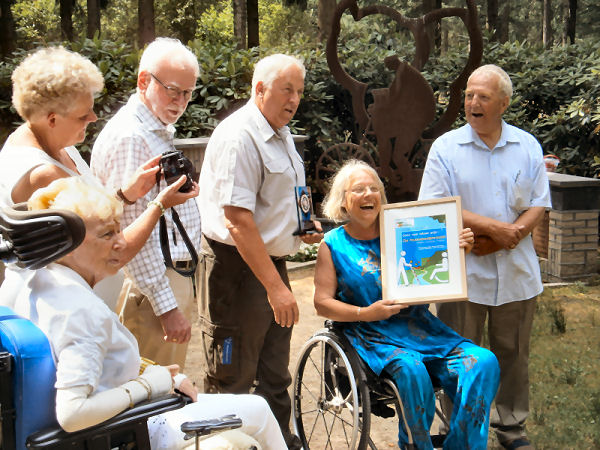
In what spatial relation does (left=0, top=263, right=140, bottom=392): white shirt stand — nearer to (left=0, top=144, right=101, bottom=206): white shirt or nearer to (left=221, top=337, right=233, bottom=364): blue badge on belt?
(left=0, top=144, right=101, bottom=206): white shirt

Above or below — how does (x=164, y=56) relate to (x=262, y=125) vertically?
above

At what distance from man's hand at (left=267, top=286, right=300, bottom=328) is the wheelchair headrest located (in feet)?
4.34

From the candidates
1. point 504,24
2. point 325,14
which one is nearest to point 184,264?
point 325,14

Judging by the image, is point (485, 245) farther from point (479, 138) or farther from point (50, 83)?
point (50, 83)

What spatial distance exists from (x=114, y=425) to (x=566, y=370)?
3.66m

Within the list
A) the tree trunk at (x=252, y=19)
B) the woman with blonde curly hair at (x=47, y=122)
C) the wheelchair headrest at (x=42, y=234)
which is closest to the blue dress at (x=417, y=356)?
the woman with blonde curly hair at (x=47, y=122)

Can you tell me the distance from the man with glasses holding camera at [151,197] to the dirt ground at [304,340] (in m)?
1.48

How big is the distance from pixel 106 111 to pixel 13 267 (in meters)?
5.96

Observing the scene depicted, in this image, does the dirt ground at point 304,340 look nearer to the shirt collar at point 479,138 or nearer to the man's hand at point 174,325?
the man's hand at point 174,325

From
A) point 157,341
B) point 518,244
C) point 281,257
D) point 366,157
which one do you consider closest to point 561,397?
point 518,244

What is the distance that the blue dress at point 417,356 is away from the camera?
3.16 metres

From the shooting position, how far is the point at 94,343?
2.03m

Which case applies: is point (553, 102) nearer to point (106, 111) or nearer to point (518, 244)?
point (106, 111)

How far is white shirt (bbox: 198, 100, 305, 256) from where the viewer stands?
127 inches
